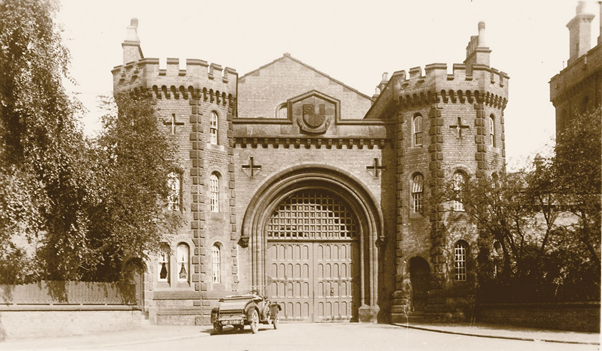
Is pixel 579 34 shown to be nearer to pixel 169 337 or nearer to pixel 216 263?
pixel 216 263

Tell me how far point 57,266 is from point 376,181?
565 inches

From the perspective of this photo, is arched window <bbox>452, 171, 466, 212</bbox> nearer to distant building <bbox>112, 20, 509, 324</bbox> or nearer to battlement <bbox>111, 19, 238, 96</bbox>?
distant building <bbox>112, 20, 509, 324</bbox>

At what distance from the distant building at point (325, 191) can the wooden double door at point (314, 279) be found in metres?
0.04

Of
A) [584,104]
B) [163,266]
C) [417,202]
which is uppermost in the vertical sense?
[584,104]

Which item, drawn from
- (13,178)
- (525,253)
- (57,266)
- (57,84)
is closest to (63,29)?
(57,84)

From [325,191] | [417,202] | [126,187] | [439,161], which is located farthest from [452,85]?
[126,187]

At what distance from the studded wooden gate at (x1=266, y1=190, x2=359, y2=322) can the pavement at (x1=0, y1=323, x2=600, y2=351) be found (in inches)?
248

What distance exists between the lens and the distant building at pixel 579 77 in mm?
34281

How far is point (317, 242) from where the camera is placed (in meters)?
34.2

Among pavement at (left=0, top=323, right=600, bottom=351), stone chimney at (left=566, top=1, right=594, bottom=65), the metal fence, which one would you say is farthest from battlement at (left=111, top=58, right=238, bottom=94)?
stone chimney at (left=566, top=1, right=594, bottom=65)

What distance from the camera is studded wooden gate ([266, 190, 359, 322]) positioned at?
33.8m

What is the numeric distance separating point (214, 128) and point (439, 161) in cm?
971

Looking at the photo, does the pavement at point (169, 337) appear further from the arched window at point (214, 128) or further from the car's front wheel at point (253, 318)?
the arched window at point (214, 128)

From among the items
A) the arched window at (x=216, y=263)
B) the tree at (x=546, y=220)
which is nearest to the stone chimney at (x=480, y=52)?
the tree at (x=546, y=220)
